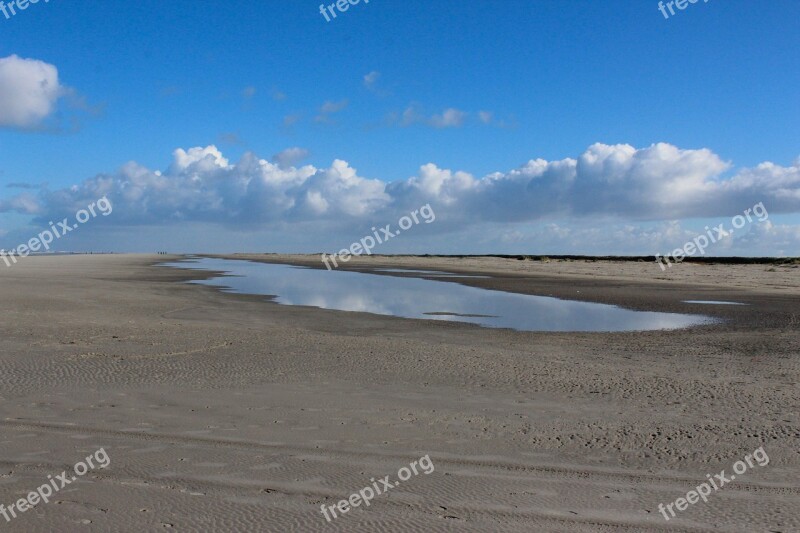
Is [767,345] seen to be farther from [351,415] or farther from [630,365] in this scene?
[351,415]

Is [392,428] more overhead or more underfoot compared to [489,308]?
more underfoot

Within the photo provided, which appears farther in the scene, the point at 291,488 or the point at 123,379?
the point at 123,379

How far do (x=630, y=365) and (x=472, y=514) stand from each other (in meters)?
9.34

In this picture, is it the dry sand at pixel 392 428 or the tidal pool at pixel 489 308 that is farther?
the tidal pool at pixel 489 308

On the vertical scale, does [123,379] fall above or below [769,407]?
above

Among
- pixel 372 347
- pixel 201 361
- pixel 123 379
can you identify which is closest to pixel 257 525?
pixel 123 379

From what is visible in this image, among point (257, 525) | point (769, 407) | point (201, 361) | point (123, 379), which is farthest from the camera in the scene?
point (201, 361)

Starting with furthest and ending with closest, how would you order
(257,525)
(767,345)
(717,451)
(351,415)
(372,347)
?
(767,345)
(372,347)
(351,415)
(717,451)
(257,525)

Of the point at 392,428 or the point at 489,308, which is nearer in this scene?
the point at 392,428

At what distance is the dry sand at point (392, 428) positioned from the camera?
6219 mm

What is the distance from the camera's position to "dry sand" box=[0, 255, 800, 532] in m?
6.22

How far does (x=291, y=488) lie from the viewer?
263 inches

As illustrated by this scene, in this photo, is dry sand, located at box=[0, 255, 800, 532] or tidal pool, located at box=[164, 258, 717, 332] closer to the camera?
dry sand, located at box=[0, 255, 800, 532]

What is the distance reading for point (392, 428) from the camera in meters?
9.04
